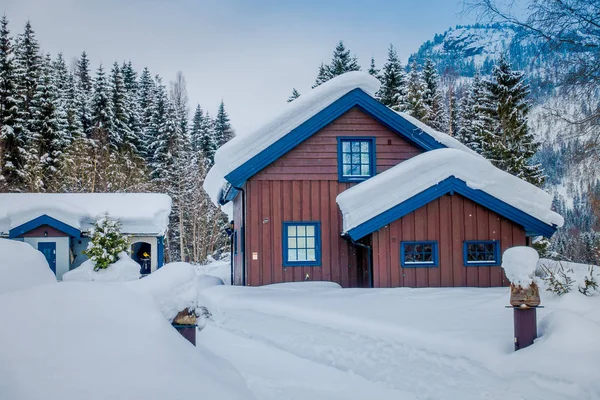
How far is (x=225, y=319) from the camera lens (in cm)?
1023

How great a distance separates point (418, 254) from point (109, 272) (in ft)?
39.7

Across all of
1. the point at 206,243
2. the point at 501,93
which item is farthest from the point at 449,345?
the point at 206,243

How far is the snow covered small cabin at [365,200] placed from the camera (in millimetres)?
12391

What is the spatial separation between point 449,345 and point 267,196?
8641 mm

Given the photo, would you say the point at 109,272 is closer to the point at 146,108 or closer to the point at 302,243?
the point at 302,243

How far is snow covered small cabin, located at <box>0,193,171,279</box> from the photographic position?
20891 millimetres

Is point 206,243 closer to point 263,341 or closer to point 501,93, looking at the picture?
point 501,93

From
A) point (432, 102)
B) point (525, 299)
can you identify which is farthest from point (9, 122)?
point (525, 299)

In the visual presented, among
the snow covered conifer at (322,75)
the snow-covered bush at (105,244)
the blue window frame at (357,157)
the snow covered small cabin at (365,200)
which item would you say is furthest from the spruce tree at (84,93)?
the blue window frame at (357,157)

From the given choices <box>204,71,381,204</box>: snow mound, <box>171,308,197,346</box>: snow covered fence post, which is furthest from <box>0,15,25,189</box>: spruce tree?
<box>171,308,197,346</box>: snow covered fence post

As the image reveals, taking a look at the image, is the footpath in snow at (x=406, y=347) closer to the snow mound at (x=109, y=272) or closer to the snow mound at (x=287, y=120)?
the snow mound at (x=287, y=120)

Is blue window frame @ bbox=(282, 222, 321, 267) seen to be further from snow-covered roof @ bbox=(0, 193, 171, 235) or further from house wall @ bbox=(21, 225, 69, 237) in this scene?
house wall @ bbox=(21, 225, 69, 237)

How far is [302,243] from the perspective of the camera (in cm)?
1427

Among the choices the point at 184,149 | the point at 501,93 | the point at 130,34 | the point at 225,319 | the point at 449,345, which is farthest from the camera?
the point at 184,149
